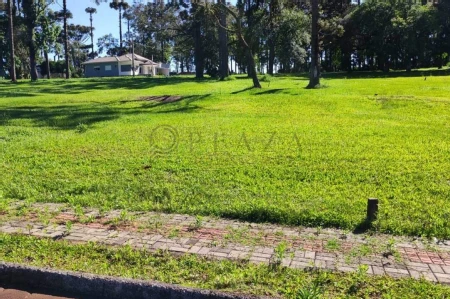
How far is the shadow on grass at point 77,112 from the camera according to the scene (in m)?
12.8

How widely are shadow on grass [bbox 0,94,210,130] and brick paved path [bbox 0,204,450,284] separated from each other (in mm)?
7132

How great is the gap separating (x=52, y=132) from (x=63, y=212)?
20.1 feet

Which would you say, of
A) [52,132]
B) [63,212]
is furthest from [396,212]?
[52,132]

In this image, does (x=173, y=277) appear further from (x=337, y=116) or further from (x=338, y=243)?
(x=337, y=116)

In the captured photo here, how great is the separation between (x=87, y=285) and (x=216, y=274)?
3.72ft

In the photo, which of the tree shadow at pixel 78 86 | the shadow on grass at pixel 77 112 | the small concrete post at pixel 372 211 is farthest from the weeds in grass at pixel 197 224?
the tree shadow at pixel 78 86

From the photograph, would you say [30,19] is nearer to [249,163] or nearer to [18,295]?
[249,163]

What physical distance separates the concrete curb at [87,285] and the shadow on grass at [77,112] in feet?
27.0

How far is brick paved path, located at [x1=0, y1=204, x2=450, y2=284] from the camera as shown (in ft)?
13.2

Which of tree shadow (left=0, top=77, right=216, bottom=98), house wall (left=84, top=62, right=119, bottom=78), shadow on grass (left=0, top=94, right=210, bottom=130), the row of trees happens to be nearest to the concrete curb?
shadow on grass (left=0, top=94, right=210, bottom=130)

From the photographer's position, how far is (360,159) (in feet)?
24.8

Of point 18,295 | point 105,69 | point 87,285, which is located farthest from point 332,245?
point 105,69

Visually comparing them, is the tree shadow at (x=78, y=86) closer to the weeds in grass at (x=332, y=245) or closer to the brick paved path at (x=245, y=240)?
the brick paved path at (x=245, y=240)

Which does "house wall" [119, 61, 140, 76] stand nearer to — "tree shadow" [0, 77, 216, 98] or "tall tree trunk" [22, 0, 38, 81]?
"tall tree trunk" [22, 0, 38, 81]
